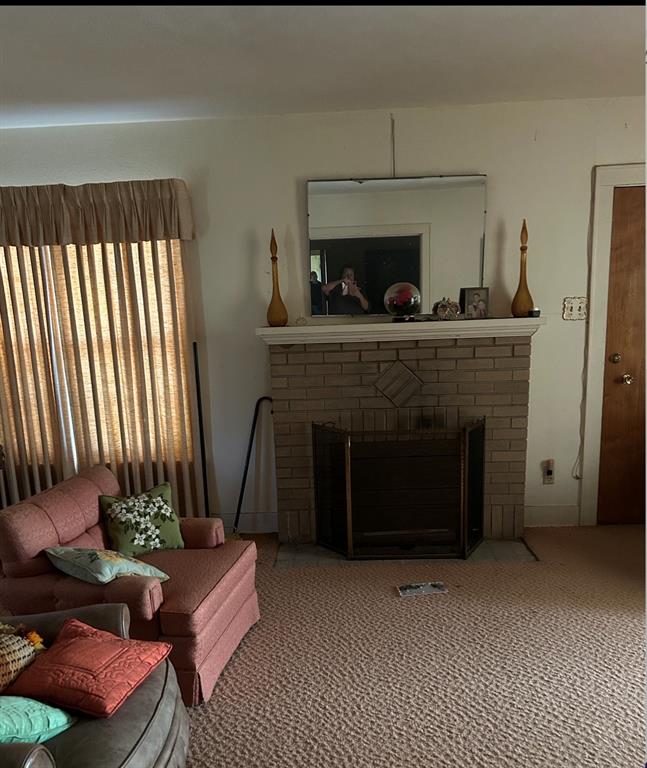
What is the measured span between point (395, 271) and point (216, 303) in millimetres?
1156

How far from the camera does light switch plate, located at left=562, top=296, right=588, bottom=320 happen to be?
3.31 metres

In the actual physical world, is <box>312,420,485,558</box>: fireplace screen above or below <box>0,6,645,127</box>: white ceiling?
below

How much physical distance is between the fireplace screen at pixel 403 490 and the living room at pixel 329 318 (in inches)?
4.3

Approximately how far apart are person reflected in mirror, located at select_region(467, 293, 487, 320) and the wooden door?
2.65ft

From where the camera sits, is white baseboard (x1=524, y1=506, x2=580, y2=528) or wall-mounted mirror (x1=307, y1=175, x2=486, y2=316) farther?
white baseboard (x1=524, y1=506, x2=580, y2=528)

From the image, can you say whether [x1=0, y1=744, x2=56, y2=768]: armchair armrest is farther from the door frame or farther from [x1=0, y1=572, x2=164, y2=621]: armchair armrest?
the door frame

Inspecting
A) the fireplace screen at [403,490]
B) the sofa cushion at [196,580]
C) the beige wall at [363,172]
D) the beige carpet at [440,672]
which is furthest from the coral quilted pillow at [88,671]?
the beige wall at [363,172]

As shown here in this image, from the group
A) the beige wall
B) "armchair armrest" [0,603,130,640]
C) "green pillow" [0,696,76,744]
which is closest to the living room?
the beige wall

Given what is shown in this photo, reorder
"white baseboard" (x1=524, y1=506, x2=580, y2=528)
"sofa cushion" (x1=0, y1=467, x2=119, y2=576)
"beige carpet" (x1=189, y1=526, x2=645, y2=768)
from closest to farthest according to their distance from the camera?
"beige carpet" (x1=189, y1=526, x2=645, y2=768)
"sofa cushion" (x1=0, y1=467, x2=119, y2=576)
"white baseboard" (x1=524, y1=506, x2=580, y2=528)

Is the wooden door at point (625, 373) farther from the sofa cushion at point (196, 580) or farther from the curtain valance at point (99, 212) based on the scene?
the curtain valance at point (99, 212)

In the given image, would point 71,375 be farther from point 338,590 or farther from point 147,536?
point 338,590

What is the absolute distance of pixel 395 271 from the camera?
326 centimetres

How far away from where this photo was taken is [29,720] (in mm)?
1281

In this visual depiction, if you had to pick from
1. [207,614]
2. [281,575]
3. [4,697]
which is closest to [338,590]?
[281,575]
